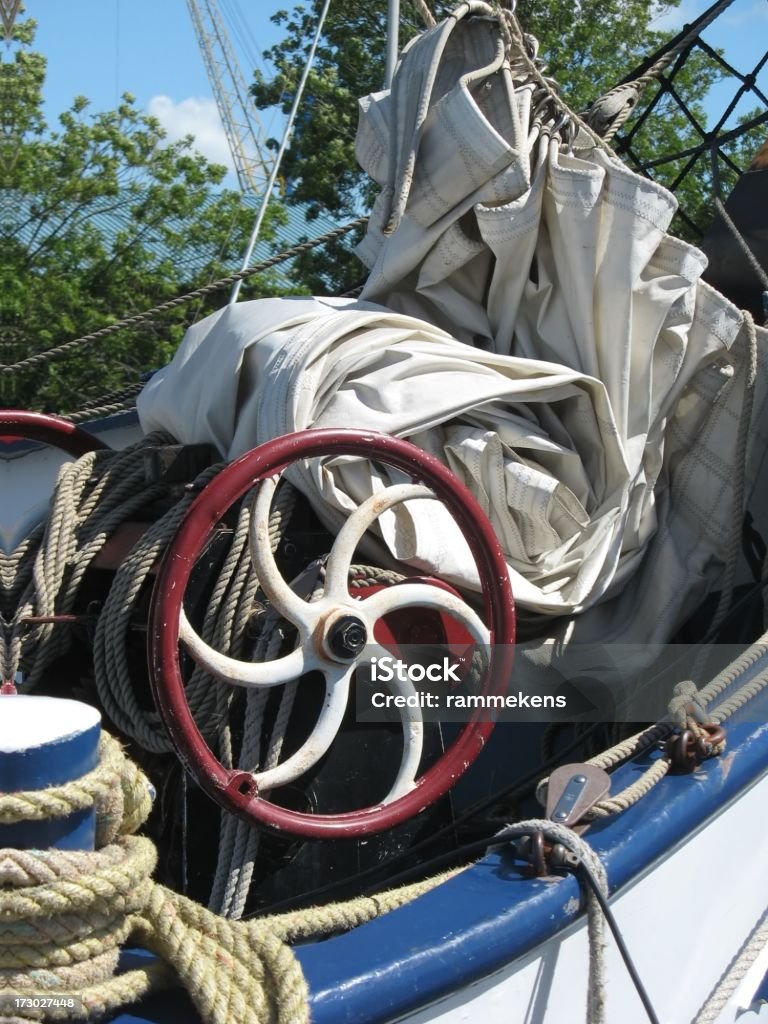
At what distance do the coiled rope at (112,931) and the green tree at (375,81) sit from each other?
15.2 m

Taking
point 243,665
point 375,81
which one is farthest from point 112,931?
point 375,81

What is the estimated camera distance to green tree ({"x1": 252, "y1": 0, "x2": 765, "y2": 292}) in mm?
16672

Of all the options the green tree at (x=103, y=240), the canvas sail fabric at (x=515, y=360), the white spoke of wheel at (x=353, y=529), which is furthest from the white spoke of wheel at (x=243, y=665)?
the green tree at (x=103, y=240)

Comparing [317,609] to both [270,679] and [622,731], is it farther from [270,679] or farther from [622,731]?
[622,731]

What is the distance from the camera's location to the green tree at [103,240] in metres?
13.6

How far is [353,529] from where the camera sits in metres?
2.14

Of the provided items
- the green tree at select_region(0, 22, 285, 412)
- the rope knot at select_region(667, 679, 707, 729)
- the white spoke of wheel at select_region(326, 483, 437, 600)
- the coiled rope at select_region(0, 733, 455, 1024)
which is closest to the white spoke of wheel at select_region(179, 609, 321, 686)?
the white spoke of wheel at select_region(326, 483, 437, 600)

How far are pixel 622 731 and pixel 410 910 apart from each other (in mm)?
1124

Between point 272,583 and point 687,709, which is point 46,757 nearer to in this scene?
point 272,583

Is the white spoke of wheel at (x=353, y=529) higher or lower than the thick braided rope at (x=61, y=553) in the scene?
higher

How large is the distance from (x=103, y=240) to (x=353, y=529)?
44.8ft

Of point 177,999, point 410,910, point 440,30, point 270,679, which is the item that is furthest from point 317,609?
point 440,30

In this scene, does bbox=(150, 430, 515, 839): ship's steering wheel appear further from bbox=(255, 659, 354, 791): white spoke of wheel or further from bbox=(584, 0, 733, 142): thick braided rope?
bbox=(584, 0, 733, 142): thick braided rope

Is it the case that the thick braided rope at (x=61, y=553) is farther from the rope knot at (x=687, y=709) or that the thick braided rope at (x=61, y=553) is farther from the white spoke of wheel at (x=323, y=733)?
the rope knot at (x=687, y=709)
